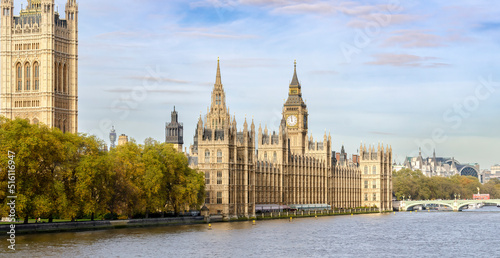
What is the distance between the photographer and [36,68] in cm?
17425

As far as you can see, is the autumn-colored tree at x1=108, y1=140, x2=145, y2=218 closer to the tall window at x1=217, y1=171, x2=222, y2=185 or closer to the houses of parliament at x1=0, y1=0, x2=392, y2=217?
the tall window at x1=217, y1=171, x2=222, y2=185

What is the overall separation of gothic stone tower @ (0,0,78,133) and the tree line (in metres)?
53.8

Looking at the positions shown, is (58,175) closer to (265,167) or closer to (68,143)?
(68,143)

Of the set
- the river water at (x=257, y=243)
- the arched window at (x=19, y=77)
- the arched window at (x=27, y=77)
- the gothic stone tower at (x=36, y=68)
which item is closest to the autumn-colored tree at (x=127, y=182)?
the river water at (x=257, y=243)

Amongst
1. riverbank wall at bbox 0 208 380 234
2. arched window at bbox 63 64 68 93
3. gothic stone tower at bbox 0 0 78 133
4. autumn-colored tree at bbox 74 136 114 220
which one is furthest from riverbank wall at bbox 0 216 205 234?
arched window at bbox 63 64 68 93

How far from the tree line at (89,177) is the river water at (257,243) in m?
3.86

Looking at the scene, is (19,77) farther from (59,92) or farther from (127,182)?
(127,182)

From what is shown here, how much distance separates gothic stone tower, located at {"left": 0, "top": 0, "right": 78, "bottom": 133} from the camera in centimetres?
17188

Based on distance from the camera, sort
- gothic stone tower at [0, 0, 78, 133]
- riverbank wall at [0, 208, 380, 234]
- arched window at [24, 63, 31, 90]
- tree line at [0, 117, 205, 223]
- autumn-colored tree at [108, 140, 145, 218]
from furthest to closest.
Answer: arched window at [24, 63, 31, 90], gothic stone tower at [0, 0, 78, 133], autumn-colored tree at [108, 140, 145, 218], riverbank wall at [0, 208, 380, 234], tree line at [0, 117, 205, 223]

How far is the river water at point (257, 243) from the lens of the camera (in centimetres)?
8012

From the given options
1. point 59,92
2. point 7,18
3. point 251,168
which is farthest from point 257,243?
point 7,18

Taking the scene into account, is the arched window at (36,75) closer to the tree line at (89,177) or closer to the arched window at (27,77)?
the arched window at (27,77)

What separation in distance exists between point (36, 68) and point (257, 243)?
9646 cm

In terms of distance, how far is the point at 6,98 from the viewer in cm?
17238
